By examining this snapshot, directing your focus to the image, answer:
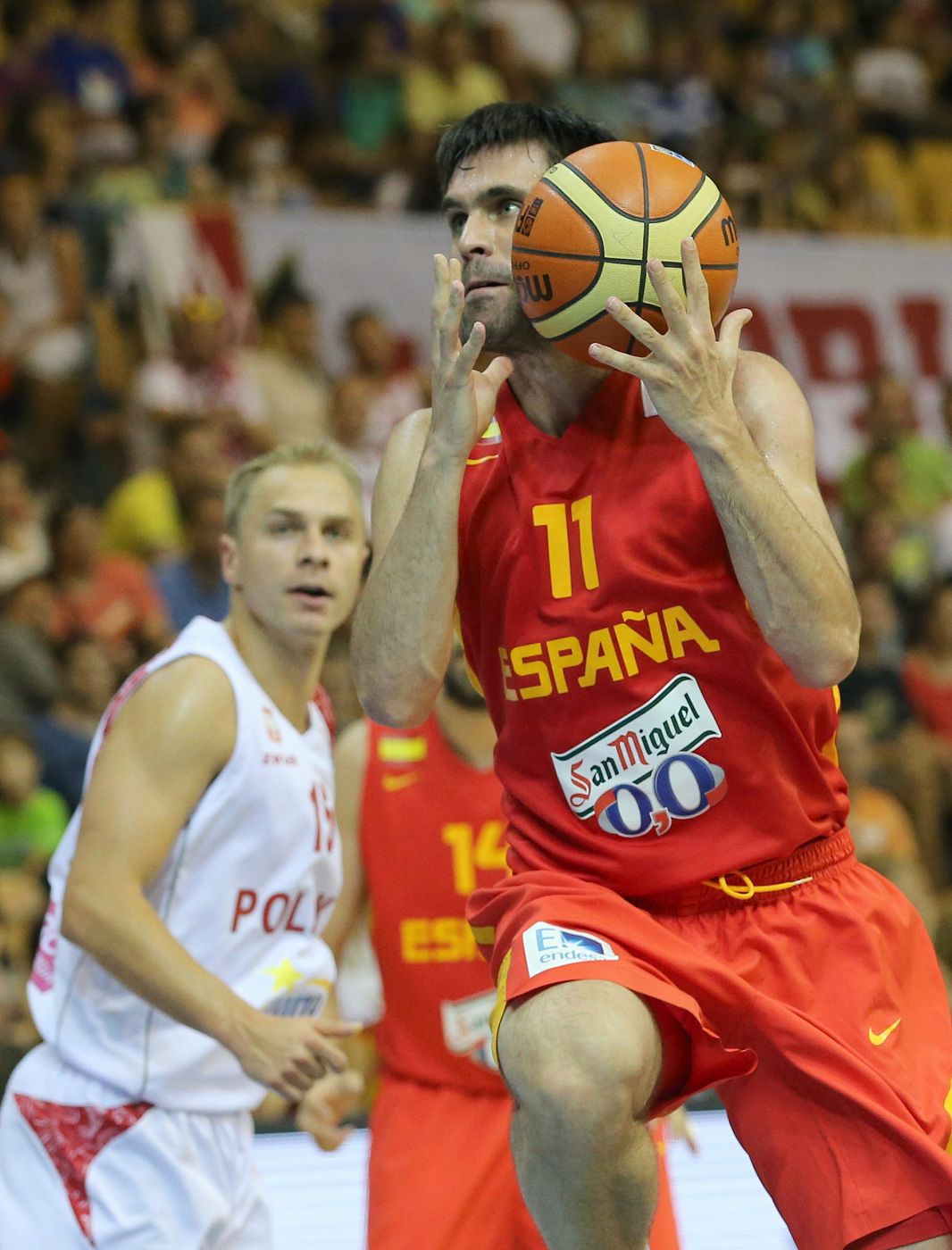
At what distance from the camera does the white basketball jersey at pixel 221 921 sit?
4043 mm

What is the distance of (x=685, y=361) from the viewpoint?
10.1 feet

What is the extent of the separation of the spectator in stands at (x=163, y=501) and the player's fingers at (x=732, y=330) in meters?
5.46

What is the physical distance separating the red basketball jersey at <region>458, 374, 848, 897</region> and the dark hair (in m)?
0.63

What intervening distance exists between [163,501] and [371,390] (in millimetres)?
1548

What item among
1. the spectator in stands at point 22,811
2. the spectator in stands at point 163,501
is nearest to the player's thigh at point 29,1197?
the spectator in stands at point 22,811

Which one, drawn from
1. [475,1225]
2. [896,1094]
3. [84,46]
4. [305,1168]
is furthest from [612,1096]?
[84,46]

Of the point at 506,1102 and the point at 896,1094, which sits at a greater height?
the point at 896,1094

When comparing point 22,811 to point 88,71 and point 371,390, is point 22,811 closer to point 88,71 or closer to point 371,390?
point 371,390

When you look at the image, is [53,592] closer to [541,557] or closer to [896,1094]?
[541,557]

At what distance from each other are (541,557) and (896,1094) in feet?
3.93

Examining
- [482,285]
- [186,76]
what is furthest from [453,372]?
[186,76]

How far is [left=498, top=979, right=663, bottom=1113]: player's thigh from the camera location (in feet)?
9.58

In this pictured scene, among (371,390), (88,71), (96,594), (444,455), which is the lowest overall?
(96,594)

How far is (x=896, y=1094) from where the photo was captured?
126 inches
